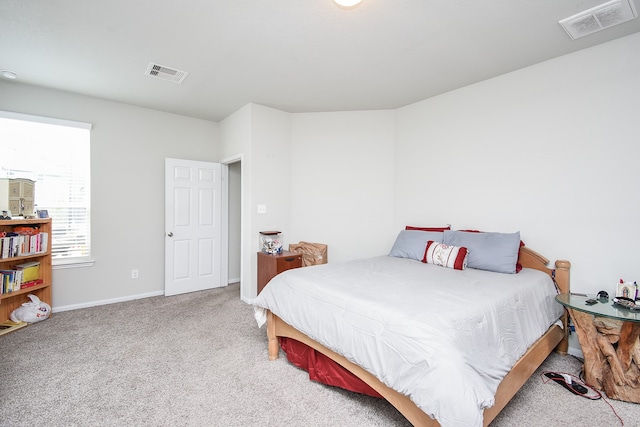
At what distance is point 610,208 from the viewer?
2295mm

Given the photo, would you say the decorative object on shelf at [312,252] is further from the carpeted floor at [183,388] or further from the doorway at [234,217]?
the carpeted floor at [183,388]

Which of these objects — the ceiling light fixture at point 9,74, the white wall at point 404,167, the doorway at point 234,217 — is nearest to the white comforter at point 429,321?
the white wall at point 404,167

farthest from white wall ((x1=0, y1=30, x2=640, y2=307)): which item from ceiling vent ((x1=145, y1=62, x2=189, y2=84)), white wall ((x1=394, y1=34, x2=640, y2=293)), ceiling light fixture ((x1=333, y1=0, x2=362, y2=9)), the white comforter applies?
ceiling light fixture ((x1=333, y1=0, x2=362, y2=9))

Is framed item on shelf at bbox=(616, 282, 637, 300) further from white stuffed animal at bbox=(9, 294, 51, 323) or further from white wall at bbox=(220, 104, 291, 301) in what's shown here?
white stuffed animal at bbox=(9, 294, 51, 323)

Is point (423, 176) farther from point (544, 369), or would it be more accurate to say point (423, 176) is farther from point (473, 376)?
point (473, 376)

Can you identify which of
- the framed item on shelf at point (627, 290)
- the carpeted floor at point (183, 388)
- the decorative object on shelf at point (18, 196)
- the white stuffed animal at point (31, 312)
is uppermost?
the decorative object on shelf at point (18, 196)

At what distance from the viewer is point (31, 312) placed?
9.91 ft

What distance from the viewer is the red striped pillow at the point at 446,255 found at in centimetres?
260

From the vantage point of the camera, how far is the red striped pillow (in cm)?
260

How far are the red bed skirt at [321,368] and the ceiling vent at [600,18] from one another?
9.36 feet

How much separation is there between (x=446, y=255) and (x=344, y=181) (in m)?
1.82

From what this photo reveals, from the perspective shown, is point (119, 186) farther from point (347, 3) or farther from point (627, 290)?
point (627, 290)

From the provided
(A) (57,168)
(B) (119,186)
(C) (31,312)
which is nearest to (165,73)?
(B) (119,186)

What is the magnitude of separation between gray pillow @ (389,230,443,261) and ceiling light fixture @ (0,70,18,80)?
14.2 ft
